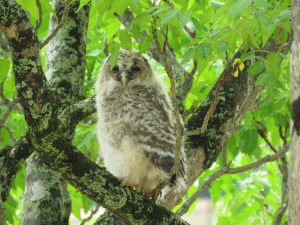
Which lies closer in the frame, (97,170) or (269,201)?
(97,170)

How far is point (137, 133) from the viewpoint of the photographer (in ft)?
8.25

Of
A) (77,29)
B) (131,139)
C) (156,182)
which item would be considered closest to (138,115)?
(131,139)

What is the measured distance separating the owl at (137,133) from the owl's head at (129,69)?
0.04 feet

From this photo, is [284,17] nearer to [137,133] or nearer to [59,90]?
[137,133]

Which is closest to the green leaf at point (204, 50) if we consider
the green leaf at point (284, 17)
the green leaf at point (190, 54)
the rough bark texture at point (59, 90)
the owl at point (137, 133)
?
the green leaf at point (190, 54)

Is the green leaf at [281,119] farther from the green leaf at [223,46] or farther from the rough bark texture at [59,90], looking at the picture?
the rough bark texture at [59,90]

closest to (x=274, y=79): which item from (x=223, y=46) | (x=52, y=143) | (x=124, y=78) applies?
(x=223, y=46)

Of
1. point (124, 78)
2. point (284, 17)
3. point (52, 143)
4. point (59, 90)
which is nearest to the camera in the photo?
point (284, 17)

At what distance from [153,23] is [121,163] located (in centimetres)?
120

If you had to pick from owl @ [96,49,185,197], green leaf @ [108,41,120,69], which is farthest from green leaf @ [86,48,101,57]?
green leaf @ [108,41,120,69]

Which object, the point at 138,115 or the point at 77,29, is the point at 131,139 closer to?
the point at 138,115

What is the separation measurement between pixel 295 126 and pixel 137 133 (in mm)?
1413

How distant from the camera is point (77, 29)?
142 inches

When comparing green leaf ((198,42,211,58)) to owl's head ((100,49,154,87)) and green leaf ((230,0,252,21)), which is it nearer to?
green leaf ((230,0,252,21))
